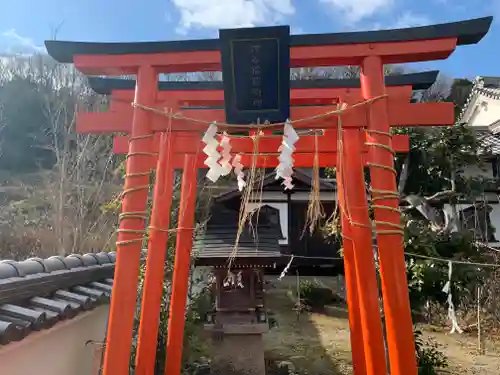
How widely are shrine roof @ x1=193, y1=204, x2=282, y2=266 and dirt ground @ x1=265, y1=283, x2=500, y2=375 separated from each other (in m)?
2.87

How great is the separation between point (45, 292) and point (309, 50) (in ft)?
8.84

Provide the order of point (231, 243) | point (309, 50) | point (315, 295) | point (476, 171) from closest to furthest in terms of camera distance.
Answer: point (309, 50)
point (231, 243)
point (315, 295)
point (476, 171)

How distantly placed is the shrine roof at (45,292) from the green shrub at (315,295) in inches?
439

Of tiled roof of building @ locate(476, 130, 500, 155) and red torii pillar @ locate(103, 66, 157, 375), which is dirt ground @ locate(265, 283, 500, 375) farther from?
tiled roof of building @ locate(476, 130, 500, 155)

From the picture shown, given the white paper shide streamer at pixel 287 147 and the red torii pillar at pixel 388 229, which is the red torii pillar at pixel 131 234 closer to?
the white paper shide streamer at pixel 287 147

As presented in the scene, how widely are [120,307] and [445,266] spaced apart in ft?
24.0

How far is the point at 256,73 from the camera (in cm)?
258

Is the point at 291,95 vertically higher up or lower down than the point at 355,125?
higher up

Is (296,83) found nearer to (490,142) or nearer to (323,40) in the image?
(323,40)

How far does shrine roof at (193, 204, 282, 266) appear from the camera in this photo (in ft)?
25.2

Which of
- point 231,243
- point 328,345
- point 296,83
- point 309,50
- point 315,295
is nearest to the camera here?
point 309,50

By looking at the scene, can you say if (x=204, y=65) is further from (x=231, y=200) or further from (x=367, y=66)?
(x=231, y=200)

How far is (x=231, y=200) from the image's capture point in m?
14.0

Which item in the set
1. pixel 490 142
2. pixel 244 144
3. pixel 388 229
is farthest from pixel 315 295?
pixel 388 229
